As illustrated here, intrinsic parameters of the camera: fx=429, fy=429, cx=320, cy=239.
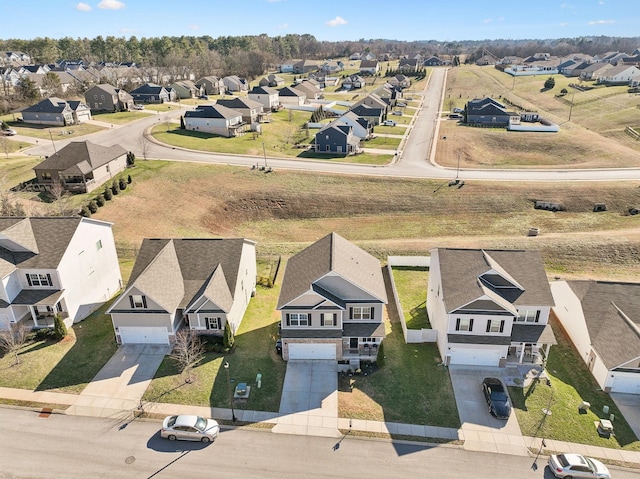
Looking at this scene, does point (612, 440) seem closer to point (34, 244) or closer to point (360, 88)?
point (34, 244)

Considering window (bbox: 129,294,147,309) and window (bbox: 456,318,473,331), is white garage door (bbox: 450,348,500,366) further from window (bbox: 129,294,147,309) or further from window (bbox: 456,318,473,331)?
window (bbox: 129,294,147,309)

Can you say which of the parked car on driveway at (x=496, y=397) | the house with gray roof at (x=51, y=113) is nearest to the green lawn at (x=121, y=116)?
the house with gray roof at (x=51, y=113)

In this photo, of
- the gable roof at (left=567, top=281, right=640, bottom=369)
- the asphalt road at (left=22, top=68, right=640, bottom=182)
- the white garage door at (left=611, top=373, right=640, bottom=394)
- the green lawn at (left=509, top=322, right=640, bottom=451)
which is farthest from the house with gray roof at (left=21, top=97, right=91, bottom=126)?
the white garage door at (left=611, top=373, right=640, bottom=394)

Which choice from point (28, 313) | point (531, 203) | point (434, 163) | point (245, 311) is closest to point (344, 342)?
point (245, 311)

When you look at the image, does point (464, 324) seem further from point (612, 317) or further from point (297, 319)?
point (297, 319)

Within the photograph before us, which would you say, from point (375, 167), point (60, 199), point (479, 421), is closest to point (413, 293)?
point (479, 421)

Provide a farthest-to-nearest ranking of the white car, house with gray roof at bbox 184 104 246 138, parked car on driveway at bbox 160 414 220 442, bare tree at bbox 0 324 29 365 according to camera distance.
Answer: house with gray roof at bbox 184 104 246 138, bare tree at bbox 0 324 29 365, parked car on driveway at bbox 160 414 220 442, the white car

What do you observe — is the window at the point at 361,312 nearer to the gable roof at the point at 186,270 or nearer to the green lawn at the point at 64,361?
the gable roof at the point at 186,270
